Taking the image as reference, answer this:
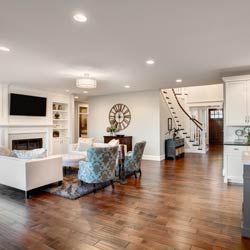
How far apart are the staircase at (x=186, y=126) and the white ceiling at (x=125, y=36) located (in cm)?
435

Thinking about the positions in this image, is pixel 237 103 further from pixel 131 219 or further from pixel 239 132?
pixel 131 219

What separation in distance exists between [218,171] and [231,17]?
4600 mm

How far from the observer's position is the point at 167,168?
6.35 meters

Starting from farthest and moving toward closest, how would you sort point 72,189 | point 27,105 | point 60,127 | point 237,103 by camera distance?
1. point 60,127
2. point 27,105
3. point 237,103
4. point 72,189

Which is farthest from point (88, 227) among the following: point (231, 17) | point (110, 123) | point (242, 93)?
point (110, 123)

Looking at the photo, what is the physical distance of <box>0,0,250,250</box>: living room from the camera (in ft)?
7.75

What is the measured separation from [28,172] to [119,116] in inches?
207

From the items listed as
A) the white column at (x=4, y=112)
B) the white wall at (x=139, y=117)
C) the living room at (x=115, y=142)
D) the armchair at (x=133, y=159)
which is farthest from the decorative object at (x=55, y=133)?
the armchair at (x=133, y=159)

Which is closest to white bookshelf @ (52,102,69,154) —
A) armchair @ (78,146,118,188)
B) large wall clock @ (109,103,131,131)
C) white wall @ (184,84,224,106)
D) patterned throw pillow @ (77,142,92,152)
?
large wall clock @ (109,103,131,131)

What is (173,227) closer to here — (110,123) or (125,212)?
(125,212)

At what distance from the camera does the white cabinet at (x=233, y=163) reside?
4578 millimetres

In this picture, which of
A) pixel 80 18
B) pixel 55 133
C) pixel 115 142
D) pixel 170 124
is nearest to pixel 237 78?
pixel 115 142

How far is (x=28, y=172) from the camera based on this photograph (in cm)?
383

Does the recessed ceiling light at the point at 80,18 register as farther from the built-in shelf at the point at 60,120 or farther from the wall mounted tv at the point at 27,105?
the built-in shelf at the point at 60,120
